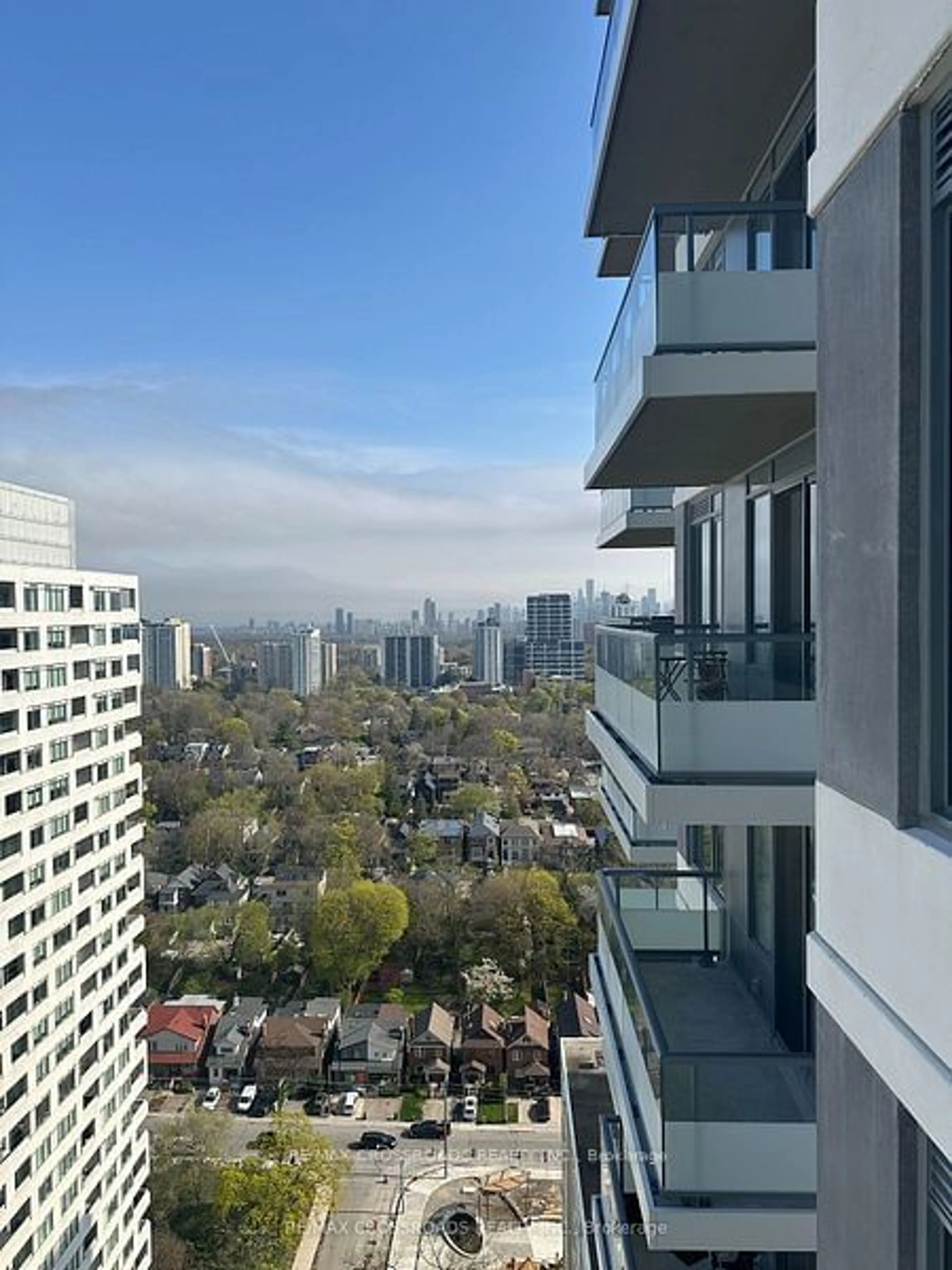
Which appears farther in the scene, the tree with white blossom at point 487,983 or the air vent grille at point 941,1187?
the tree with white blossom at point 487,983

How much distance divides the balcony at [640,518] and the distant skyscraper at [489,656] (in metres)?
97.3

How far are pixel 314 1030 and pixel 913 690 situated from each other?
3221 centimetres

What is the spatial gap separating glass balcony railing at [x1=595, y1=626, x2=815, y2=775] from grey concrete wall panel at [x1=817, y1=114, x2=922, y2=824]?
1.21m

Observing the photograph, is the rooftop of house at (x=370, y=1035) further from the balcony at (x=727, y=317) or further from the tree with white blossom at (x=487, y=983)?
the balcony at (x=727, y=317)

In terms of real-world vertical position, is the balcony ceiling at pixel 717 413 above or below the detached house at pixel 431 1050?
above

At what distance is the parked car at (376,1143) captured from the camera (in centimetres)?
2562

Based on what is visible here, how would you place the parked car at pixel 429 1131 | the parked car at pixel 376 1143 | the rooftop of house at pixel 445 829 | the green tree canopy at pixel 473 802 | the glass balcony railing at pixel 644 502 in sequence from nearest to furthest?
the glass balcony railing at pixel 644 502
the parked car at pixel 376 1143
the parked car at pixel 429 1131
the rooftop of house at pixel 445 829
the green tree canopy at pixel 473 802

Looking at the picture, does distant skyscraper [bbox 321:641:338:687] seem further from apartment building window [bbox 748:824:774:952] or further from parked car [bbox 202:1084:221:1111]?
apartment building window [bbox 748:824:774:952]

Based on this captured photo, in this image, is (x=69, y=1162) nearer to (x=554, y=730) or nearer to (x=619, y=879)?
(x=619, y=879)

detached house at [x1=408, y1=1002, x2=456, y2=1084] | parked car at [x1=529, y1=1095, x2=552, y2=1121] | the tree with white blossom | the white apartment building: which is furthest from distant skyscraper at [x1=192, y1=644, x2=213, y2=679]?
the white apartment building

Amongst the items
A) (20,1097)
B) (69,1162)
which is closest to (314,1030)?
(69,1162)

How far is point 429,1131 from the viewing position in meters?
26.4

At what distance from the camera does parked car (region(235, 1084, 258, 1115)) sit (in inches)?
1122

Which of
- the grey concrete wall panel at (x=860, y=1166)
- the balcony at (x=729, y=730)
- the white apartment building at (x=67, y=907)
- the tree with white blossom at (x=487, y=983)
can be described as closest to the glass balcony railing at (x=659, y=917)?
the balcony at (x=729, y=730)
